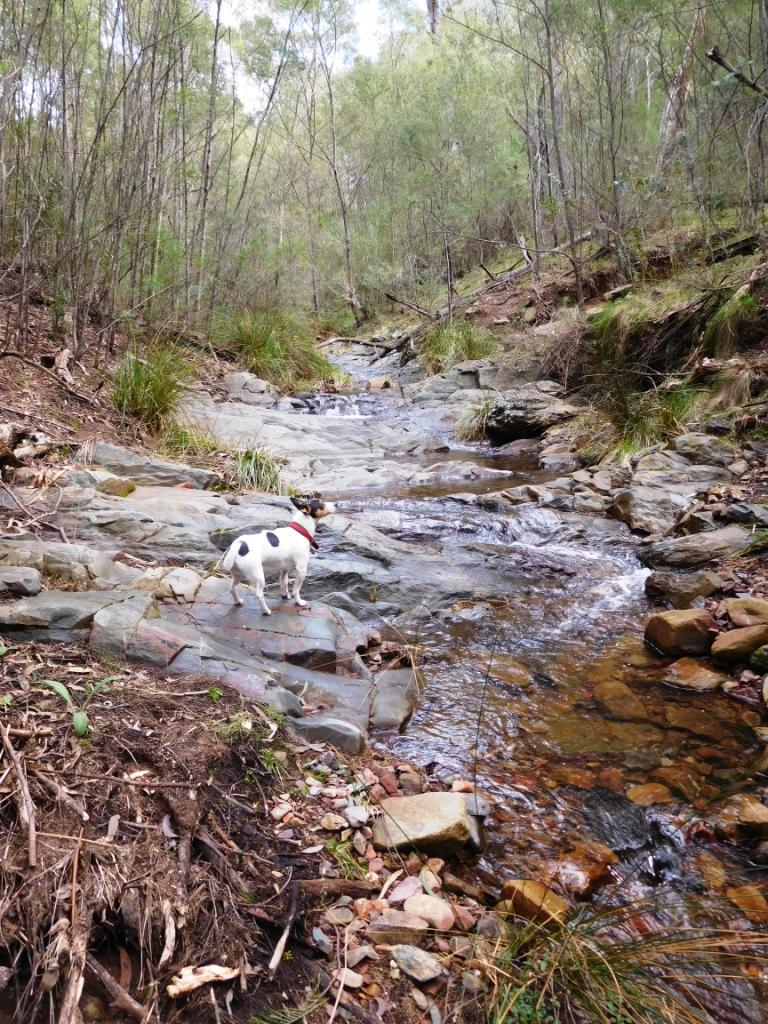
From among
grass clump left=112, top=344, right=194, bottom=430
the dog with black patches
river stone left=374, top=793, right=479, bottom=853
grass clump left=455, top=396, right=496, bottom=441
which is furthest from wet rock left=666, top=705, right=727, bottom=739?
grass clump left=455, top=396, right=496, bottom=441

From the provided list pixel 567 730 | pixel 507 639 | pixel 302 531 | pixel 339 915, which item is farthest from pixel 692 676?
pixel 339 915

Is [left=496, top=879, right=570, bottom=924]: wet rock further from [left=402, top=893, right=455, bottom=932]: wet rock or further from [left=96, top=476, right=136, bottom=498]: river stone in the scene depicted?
[left=96, top=476, right=136, bottom=498]: river stone

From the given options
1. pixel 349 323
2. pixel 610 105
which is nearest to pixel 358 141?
pixel 349 323

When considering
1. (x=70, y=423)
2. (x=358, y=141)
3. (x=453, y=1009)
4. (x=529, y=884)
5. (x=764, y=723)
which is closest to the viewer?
(x=453, y=1009)

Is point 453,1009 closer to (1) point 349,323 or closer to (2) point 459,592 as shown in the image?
(2) point 459,592

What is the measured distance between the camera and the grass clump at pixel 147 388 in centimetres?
736

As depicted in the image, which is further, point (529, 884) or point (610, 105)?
point (610, 105)

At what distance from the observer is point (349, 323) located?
2352 cm

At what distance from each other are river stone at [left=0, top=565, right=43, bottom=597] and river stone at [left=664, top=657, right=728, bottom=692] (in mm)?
3405

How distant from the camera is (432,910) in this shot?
1898mm

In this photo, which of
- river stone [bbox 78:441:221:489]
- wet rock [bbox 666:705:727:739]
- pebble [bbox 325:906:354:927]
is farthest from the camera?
river stone [bbox 78:441:221:489]

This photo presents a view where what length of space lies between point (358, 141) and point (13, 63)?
22763mm

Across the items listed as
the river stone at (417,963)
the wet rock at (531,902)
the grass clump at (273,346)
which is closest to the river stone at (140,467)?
the wet rock at (531,902)

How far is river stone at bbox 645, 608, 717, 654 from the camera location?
3.99 m
